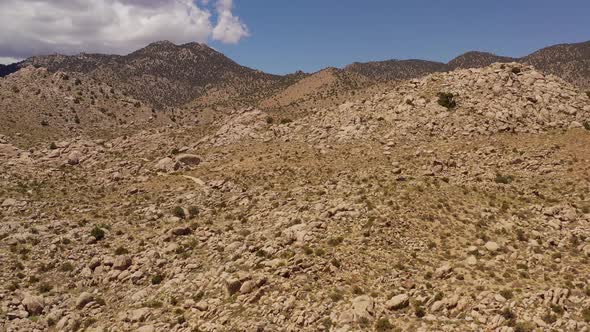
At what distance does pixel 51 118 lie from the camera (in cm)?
8581

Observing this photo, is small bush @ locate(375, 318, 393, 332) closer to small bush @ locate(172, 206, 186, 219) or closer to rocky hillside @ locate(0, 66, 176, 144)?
small bush @ locate(172, 206, 186, 219)

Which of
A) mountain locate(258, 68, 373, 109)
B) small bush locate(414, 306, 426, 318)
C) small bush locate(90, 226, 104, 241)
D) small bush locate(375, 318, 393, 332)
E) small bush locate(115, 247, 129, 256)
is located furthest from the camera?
mountain locate(258, 68, 373, 109)

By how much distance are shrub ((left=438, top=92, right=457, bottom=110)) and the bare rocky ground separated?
581 mm

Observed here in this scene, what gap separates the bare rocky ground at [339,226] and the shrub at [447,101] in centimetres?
58

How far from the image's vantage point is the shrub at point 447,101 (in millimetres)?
53588

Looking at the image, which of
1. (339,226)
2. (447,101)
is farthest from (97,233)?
(447,101)

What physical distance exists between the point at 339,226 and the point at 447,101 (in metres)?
30.8

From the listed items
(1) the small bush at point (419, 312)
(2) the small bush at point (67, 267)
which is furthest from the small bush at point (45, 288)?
(1) the small bush at point (419, 312)

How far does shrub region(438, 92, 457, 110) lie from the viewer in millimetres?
53588

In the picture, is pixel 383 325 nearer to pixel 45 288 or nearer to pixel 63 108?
pixel 45 288

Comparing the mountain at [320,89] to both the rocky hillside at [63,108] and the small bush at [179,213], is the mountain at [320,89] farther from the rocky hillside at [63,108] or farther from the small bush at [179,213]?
the small bush at [179,213]

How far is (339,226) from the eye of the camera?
3148 centimetres

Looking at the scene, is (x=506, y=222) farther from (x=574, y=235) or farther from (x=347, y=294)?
(x=347, y=294)

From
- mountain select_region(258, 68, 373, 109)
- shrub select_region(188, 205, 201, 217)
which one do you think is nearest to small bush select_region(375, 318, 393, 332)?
shrub select_region(188, 205, 201, 217)
